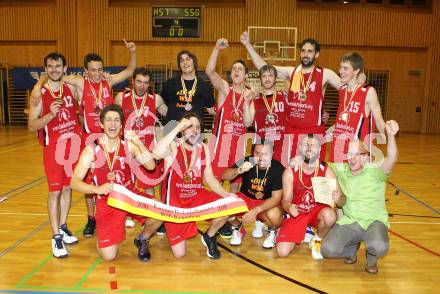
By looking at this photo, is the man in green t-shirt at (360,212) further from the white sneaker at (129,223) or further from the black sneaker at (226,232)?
the white sneaker at (129,223)

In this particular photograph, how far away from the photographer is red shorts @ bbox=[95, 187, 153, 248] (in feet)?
14.2

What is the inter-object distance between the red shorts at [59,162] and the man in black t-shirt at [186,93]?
128 cm

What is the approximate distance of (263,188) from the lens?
4.91 metres

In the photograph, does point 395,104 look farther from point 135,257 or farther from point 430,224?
point 135,257

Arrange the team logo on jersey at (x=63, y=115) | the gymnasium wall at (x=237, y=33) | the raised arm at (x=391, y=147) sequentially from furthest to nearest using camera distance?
the gymnasium wall at (x=237, y=33) < the team logo on jersey at (x=63, y=115) < the raised arm at (x=391, y=147)

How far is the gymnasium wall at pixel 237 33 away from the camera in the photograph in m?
17.5

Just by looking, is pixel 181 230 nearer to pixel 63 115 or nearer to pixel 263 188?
pixel 263 188

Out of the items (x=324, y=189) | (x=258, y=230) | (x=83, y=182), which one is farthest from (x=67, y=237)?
(x=324, y=189)

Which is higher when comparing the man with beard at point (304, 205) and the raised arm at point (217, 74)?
the raised arm at point (217, 74)

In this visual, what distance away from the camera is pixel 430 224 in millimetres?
5730

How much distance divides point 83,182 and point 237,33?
14.5m

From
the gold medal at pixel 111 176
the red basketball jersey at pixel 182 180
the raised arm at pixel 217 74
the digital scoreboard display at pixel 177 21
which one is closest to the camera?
the gold medal at pixel 111 176

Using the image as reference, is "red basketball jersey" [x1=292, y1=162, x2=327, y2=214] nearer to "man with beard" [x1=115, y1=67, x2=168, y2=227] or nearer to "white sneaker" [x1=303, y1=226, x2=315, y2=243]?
"white sneaker" [x1=303, y1=226, x2=315, y2=243]

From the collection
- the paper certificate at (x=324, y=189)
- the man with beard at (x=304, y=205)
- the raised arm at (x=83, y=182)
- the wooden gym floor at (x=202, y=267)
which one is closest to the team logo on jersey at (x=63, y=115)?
the raised arm at (x=83, y=182)
